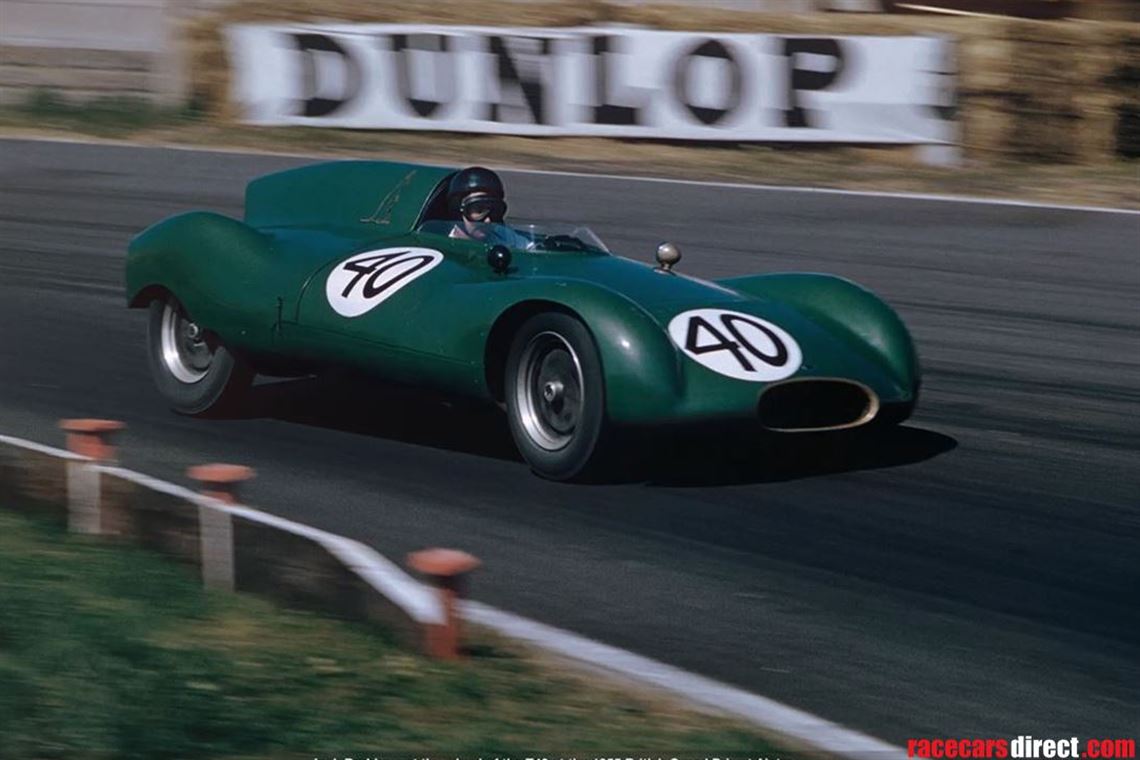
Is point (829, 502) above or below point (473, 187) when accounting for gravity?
below

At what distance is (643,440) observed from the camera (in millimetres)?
6391

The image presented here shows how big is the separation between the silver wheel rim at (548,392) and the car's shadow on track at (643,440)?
0.20 meters

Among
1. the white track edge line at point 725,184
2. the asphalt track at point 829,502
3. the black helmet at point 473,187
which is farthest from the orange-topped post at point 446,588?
the white track edge line at point 725,184

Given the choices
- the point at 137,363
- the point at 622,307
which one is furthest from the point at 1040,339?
the point at 137,363

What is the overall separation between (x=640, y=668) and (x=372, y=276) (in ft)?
9.26

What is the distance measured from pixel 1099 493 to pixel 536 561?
6.70 ft

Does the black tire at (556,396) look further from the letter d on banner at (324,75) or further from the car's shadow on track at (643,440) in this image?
the letter d on banner at (324,75)

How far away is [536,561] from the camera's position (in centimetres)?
575

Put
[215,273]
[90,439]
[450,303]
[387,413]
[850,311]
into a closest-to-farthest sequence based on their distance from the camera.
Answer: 1. [90,439]
2. [450,303]
3. [850,311]
4. [215,273]
5. [387,413]

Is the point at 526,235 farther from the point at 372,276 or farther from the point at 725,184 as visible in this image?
the point at 725,184

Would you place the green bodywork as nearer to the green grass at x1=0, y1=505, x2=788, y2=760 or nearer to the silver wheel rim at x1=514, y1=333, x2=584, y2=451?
the silver wheel rim at x1=514, y1=333, x2=584, y2=451

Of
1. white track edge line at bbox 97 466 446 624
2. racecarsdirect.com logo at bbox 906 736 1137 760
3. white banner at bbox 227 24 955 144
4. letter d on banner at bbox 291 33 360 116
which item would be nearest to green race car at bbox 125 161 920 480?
white track edge line at bbox 97 466 446 624

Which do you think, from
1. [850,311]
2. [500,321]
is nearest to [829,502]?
[850,311]

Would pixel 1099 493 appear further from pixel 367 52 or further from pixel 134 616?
pixel 367 52
